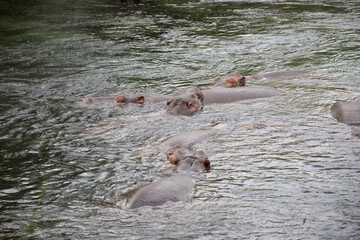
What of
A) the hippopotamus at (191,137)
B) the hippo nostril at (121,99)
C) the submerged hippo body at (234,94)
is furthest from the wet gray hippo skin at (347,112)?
the hippo nostril at (121,99)

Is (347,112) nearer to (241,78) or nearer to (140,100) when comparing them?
(241,78)

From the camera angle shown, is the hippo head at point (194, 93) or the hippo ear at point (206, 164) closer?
the hippo ear at point (206, 164)

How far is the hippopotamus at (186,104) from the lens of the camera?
7.66m

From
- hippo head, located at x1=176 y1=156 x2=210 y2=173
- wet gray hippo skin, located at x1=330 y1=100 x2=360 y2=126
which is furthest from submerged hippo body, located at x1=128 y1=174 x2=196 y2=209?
wet gray hippo skin, located at x1=330 y1=100 x2=360 y2=126

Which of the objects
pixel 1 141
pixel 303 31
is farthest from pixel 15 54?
pixel 303 31

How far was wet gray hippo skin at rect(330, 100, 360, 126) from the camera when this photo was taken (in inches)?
270

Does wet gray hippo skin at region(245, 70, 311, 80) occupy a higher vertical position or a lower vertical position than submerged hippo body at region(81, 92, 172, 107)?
higher

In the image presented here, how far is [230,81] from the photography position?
8.70 meters

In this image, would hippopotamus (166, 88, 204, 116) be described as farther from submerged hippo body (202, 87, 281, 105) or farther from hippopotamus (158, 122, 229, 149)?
hippopotamus (158, 122, 229, 149)

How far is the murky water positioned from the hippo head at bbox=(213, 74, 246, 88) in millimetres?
420

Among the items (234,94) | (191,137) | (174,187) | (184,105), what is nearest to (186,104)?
(184,105)

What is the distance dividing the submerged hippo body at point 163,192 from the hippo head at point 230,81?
3.63 meters

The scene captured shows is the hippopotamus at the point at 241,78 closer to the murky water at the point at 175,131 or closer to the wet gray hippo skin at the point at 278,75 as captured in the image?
the wet gray hippo skin at the point at 278,75

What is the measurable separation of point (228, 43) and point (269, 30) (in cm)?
149
